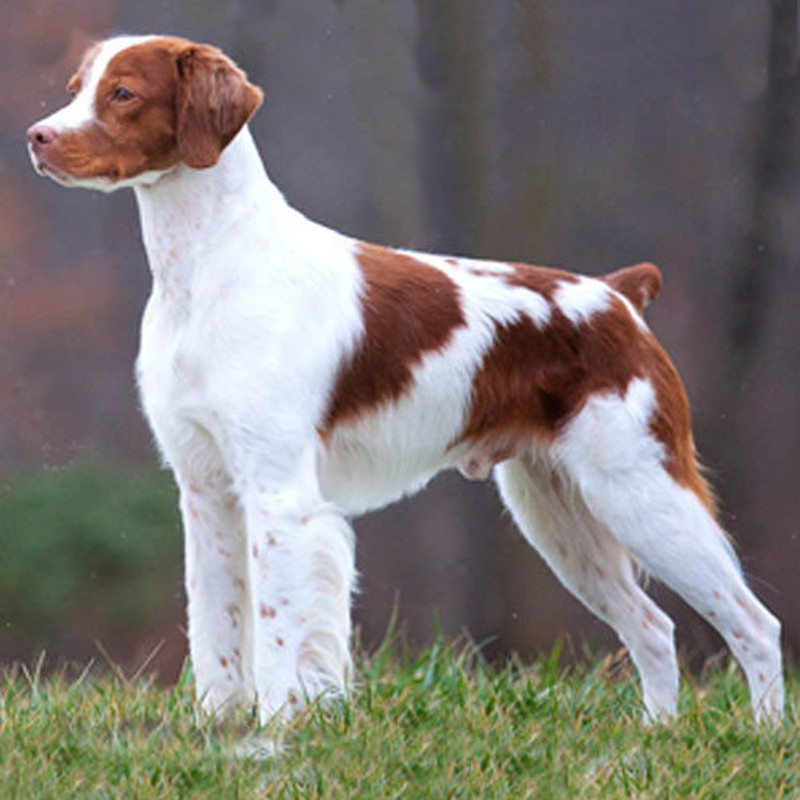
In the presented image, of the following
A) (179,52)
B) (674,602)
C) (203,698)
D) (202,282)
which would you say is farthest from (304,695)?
(674,602)

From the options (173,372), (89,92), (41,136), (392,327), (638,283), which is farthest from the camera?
(638,283)

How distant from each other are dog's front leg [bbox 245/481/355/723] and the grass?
12 centimetres

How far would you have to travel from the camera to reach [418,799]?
3338 millimetres

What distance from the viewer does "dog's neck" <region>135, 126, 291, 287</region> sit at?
397 centimetres

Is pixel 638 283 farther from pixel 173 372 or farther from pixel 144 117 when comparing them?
pixel 144 117

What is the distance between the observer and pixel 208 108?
386 cm

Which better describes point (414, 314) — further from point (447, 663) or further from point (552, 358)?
point (447, 663)

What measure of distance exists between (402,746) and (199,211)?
4.74 feet

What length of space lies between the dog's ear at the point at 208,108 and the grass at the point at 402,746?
1416 mm

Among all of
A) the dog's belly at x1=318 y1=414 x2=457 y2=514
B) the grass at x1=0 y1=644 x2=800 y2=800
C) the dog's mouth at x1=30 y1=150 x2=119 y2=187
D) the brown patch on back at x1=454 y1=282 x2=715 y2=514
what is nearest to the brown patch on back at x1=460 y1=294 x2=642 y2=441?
the brown patch on back at x1=454 y1=282 x2=715 y2=514

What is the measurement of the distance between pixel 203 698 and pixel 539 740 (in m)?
0.93

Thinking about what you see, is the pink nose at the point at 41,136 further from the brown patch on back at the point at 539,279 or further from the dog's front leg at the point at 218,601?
the brown patch on back at the point at 539,279

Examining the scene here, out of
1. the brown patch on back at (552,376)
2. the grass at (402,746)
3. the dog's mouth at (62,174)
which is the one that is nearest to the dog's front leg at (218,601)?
the grass at (402,746)

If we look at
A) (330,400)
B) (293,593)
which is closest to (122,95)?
(330,400)
